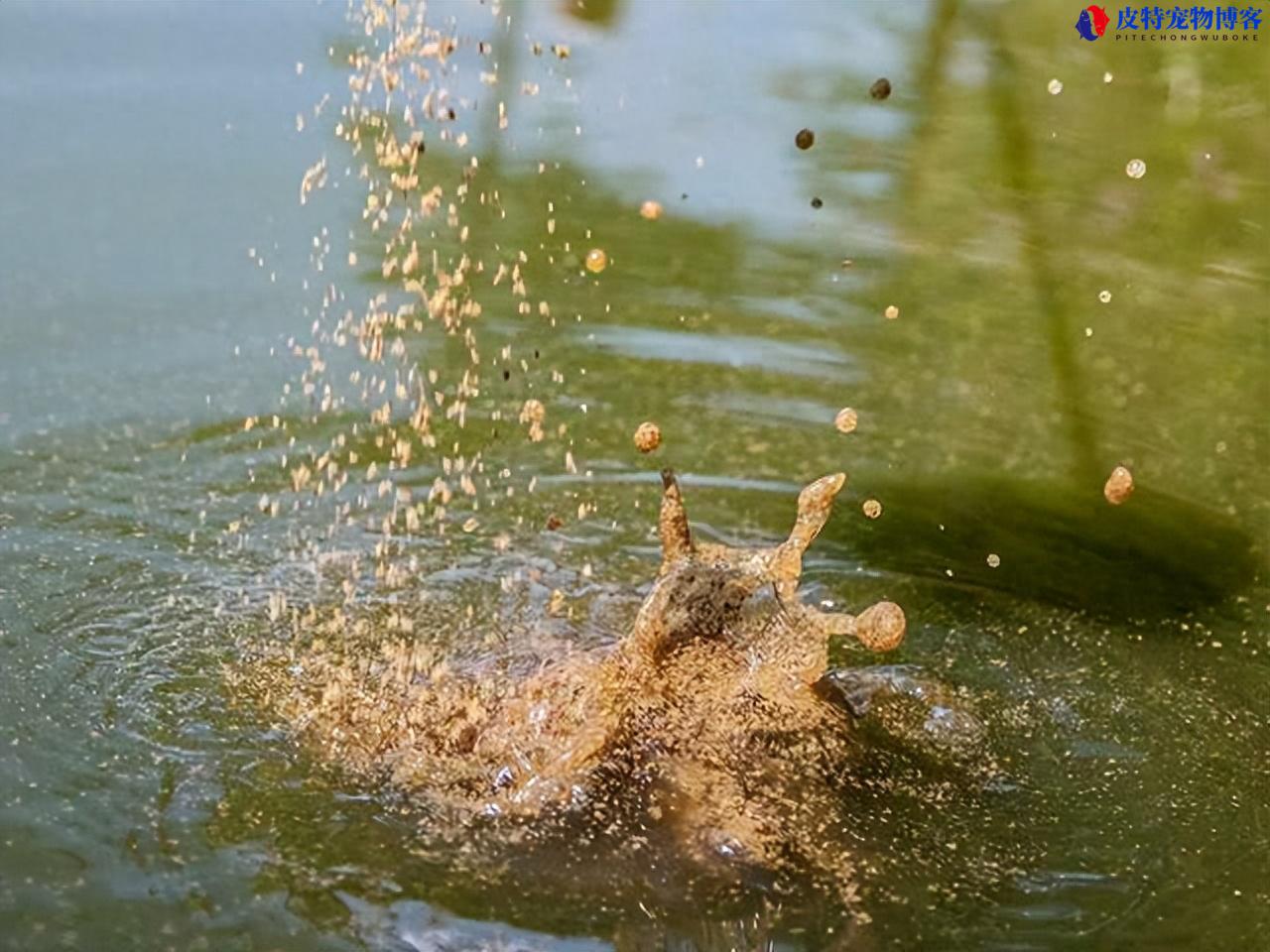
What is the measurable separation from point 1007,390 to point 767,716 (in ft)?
3.17

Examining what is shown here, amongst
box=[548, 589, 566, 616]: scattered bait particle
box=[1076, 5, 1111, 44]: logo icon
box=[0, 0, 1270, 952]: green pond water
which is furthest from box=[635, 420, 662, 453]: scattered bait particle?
box=[1076, 5, 1111, 44]: logo icon

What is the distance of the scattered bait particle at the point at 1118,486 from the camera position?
2303 millimetres

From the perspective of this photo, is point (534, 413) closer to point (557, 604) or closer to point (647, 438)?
point (647, 438)

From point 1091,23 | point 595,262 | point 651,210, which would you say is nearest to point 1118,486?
point 595,262

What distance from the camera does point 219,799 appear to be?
1.67 metres

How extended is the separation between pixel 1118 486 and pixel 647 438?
562 millimetres

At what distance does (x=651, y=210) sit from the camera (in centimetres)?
Answer: 313

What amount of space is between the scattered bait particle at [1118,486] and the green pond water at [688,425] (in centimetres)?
4

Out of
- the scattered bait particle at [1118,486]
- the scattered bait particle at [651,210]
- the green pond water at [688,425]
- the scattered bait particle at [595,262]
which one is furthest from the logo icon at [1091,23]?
the scattered bait particle at [1118,486]

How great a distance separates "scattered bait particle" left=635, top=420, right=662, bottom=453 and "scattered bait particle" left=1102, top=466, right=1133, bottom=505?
0.54 meters

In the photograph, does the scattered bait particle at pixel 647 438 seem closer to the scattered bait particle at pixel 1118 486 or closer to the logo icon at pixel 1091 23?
the scattered bait particle at pixel 1118 486

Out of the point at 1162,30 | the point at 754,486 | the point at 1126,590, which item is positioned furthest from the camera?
the point at 1162,30

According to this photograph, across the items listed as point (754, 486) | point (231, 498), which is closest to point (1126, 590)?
point (754, 486)

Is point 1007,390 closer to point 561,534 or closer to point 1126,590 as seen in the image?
point 1126,590
